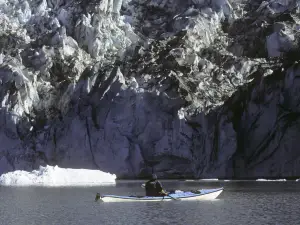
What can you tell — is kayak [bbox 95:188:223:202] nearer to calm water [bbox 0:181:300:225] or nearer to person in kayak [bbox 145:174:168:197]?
person in kayak [bbox 145:174:168:197]

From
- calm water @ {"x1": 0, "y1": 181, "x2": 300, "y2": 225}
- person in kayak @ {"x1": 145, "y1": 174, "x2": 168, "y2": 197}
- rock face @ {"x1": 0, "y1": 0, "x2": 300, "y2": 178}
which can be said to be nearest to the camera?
calm water @ {"x1": 0, "y1": 181, "x2": 300, "y2": 225}

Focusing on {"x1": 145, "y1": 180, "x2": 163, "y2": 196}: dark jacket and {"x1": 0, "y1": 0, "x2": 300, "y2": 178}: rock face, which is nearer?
{"x1": 145, "y1": 180, "x2": 163, "y2": 196}: dark jacket

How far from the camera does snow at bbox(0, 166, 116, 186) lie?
4412 cm

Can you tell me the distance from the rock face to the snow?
3220mm

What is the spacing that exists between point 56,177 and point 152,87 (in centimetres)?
1267

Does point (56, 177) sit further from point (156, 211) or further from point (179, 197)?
point (156, 211)

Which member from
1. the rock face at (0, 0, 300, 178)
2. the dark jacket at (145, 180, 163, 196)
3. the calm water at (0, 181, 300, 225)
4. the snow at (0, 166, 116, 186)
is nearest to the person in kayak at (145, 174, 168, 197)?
the dark jacket at (145, 180, 163, 196)

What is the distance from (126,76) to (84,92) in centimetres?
464

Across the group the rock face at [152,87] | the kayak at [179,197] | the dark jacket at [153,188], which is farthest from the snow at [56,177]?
the dark jacket at [153,188]

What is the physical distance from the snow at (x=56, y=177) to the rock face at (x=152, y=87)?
3220mm

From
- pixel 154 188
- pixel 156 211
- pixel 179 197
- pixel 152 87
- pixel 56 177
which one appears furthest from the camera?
pixel 152 87

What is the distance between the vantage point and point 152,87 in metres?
52.2

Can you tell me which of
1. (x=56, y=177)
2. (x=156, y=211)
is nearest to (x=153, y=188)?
(x=156, y=211)

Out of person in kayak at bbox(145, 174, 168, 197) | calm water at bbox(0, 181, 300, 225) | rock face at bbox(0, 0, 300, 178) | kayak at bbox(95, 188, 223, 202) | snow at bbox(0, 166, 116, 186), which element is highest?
rock face at bbox(0, 0, 300, 178)
